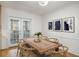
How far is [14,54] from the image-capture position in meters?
1.85

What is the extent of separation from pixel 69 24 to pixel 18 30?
943mm

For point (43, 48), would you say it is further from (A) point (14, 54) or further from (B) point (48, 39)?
(A) point (14, 54)

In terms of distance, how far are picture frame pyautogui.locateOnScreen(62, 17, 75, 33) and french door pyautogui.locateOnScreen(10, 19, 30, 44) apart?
Result: 69 centimetres

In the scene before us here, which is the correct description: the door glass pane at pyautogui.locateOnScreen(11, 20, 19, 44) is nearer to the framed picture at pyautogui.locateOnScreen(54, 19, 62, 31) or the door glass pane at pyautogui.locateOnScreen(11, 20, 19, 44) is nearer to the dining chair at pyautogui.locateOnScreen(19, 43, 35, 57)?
the dining chair at pyautogui.locateOnScreen(19, 43, 35, 57)

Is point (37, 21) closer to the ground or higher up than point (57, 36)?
higher up

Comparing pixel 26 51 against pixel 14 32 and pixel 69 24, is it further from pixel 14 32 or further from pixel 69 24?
pixel 69 24

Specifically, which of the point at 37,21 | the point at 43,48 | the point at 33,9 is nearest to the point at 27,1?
the point at 33,9

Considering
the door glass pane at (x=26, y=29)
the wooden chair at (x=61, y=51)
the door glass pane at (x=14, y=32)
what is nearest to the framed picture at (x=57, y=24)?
the wooden chair at (x=61, y=51)

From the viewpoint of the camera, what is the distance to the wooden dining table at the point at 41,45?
178 cm

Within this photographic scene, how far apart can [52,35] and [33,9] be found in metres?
0.61

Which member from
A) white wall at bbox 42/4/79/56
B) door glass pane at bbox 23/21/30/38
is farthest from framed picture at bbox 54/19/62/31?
Answer: door glass pane at bbox 23/21/30/38

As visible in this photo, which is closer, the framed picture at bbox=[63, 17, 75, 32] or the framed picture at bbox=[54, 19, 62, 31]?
the framed picture at bbox=[63, 17, 75, 32]

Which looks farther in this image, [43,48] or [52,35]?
[52,35]

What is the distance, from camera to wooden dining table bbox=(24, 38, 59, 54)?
1.78 metres
